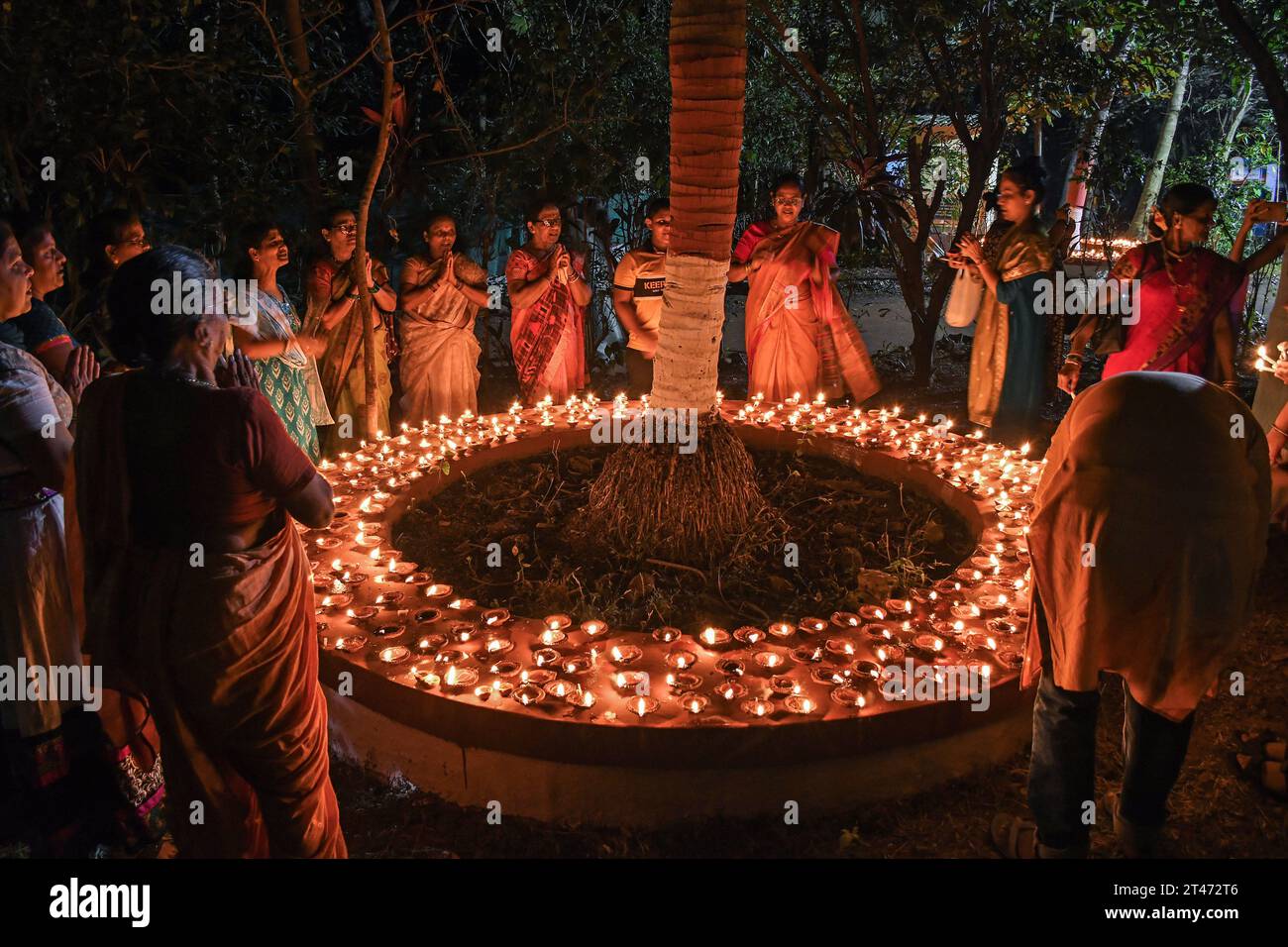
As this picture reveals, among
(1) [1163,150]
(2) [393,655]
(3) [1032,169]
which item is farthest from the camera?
(1) [1163,150]

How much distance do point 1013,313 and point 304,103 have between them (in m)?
4.76

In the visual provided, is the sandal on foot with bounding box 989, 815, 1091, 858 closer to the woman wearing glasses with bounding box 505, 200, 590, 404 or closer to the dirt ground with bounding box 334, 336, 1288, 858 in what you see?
the dirt ground with bounding box 334, 336, 1288, 858

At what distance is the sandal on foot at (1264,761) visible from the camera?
314 cm

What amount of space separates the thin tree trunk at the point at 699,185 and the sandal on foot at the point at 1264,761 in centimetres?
262

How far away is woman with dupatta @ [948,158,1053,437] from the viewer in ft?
19.4

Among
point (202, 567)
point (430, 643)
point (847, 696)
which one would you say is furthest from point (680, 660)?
point (202, 567)

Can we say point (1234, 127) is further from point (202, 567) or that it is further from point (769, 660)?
point (202, 567)

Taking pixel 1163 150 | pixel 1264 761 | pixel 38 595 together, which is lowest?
pixel 1264 761

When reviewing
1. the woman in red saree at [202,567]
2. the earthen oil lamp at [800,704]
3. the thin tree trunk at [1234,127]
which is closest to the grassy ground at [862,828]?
the earthen oil lamp at [800,704]

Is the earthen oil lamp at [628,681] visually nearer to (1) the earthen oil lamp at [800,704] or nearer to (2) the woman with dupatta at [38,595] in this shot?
(1) the earthen oil lamp at [800,704]

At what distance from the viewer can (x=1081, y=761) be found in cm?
260

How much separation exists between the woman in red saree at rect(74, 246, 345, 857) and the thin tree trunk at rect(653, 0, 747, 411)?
2338 mm

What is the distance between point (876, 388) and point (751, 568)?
9.33ft

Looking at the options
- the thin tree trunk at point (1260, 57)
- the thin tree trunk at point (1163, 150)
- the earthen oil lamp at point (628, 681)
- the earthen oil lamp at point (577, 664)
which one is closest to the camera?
the earthen oil lamp at point (628, 681)
